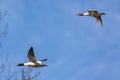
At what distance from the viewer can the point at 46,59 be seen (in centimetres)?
2070

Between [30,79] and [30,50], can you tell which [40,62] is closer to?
[30,50]

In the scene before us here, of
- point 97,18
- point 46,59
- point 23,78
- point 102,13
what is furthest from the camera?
point 23,78

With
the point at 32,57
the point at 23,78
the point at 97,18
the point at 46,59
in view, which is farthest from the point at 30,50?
the point at 23,78

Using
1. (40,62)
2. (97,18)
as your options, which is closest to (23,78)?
(97,18)

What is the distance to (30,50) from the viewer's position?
23203mm

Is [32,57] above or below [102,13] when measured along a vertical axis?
below

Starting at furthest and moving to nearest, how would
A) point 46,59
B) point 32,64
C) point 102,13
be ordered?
point 102,13
point 32,64
point 46,59

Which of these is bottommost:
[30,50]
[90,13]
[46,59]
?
[46,59]

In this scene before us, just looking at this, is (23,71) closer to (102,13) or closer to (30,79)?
(30,79)

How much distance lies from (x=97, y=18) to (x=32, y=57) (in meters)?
4.77

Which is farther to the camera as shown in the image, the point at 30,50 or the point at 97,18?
the point at 97,18

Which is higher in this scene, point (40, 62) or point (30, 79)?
point (30, 79)

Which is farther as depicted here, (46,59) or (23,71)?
(23,71)

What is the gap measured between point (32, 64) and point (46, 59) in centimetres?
223
